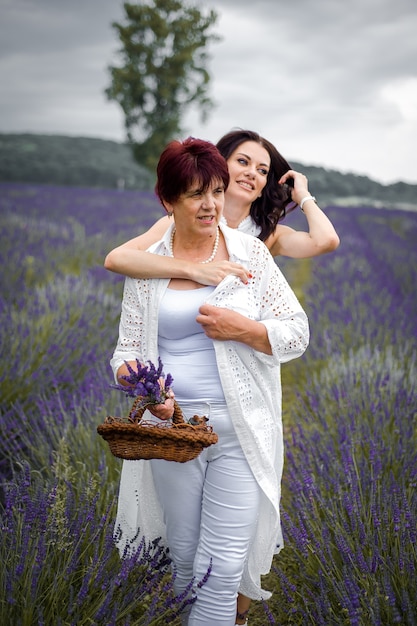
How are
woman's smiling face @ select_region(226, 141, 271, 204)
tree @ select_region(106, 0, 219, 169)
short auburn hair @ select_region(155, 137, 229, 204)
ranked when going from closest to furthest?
1. short auburn hair @ select_region(155, 137, 229, 204)
2. woman's smiling face @ select_region(226, 141, 271, 204)
3. tree @ select_region(106, 0, 219, 169)

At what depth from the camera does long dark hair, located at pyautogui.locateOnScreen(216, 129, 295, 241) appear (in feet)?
7.54

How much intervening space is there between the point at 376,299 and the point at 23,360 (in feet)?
11.8

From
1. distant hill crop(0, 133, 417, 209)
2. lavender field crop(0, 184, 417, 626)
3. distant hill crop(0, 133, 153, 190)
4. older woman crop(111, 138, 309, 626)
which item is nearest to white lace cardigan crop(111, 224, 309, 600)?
older woman crop(111, 138, 309, 626)

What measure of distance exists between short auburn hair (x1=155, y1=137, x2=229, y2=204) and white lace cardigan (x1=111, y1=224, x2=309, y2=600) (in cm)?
24

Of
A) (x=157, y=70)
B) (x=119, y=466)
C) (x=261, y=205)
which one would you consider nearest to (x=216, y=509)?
(x=119, y=466)

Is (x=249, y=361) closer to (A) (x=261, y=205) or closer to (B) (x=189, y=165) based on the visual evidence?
(B) (x=189, y=165)

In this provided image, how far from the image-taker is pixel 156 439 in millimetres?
1567

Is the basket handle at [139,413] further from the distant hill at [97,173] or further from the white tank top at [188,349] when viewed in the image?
the distant hill at [97,173]

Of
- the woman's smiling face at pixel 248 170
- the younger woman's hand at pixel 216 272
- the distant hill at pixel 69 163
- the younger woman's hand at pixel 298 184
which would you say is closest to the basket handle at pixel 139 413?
the younger woman's hand at pixel 216 272

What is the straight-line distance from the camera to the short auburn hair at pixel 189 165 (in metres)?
1.72

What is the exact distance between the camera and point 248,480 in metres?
1.84

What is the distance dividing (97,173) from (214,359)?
4154 centimetres

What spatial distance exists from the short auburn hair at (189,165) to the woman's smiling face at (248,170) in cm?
44

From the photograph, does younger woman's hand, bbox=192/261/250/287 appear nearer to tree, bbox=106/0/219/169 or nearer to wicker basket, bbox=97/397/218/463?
wicker basket, bbox=97/397/218/463
